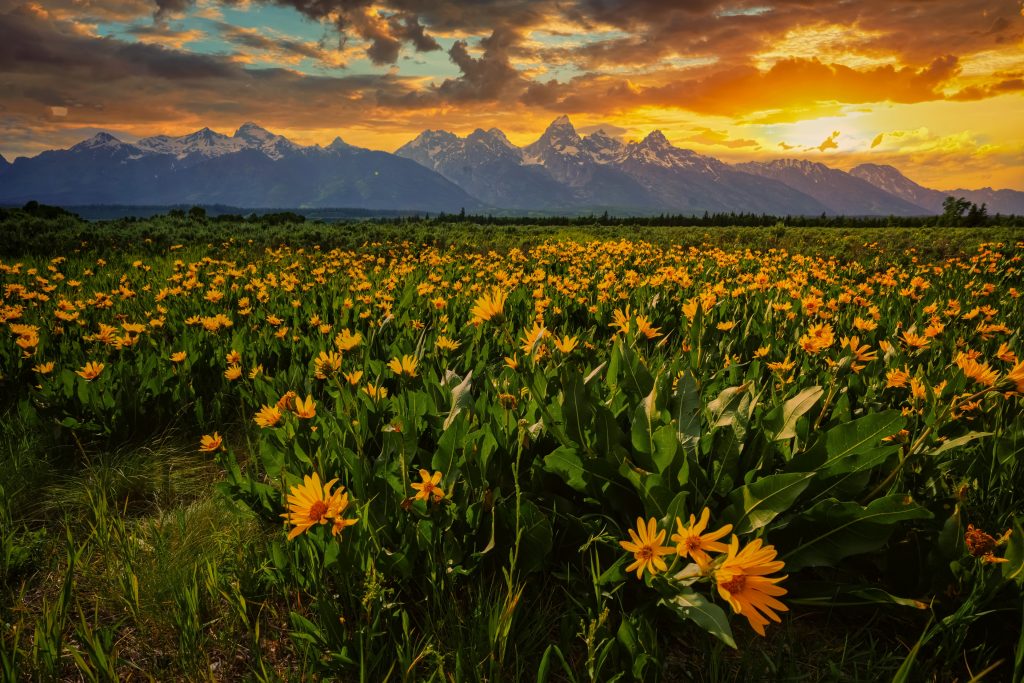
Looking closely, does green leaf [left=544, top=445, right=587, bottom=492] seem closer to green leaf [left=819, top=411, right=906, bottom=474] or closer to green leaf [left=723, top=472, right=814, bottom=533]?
green leaf [left=723, top=472, right=814, bottom=533]

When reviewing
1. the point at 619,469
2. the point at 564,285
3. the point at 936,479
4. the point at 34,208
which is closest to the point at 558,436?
the point at 619,469

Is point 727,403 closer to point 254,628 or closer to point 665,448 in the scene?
point 665,448

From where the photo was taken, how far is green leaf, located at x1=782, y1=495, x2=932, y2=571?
1.37 meters

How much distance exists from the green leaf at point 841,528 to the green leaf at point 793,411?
11.9 inches

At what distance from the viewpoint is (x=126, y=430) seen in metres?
2.78

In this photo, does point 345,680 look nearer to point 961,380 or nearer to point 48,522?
point 48,522

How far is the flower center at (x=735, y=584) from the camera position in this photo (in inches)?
38.3

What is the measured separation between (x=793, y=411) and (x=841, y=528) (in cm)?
42

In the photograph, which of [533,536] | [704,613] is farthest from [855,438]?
[533,536]

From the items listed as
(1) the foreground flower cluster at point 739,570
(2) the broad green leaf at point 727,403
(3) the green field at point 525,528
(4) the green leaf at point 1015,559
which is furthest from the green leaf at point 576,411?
(4) the green leaf at point 1015,559

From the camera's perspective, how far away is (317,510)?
1.22 m

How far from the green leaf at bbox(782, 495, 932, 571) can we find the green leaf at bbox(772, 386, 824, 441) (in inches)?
11.9

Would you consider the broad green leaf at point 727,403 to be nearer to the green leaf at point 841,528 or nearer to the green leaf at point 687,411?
the green leaf at point 687,411

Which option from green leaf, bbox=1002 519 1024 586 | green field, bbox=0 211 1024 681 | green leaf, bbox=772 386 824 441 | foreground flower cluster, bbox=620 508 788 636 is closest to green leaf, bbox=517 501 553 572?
green field, bbox=0 211 1024 681
